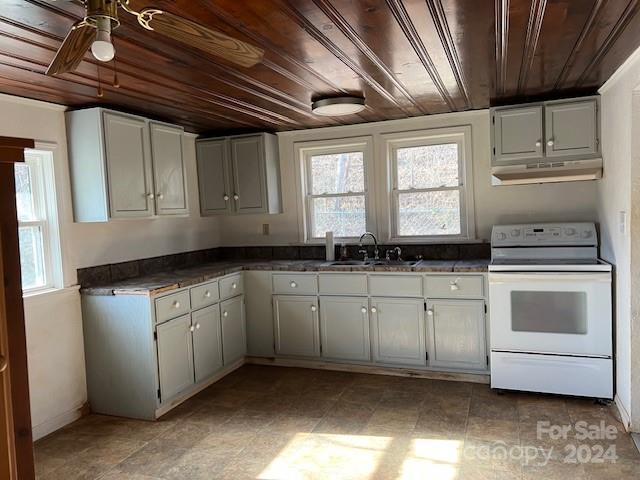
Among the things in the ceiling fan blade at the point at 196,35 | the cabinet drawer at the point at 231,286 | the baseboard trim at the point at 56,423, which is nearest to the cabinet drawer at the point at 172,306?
the cabinet drawer at the point at 231,286

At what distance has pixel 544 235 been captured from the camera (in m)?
3.73

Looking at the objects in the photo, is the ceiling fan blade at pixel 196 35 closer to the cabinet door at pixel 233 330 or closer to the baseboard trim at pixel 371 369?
the cabinet door at pixel 233 330

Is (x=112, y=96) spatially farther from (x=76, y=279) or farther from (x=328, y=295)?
(x=328, y=295)

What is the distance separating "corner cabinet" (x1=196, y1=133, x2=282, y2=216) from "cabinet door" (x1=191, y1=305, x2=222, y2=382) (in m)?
1.04

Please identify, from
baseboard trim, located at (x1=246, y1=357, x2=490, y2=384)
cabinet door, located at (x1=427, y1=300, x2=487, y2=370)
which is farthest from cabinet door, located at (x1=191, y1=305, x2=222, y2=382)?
cabinet door, located at (x1=427, y1=300, x2=487, y2=370)

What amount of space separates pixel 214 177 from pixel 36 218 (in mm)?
1685

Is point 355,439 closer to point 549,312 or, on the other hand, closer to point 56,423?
point 549,312

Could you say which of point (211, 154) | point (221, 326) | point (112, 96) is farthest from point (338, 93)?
point (221, 326)

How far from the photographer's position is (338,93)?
326 centimetres

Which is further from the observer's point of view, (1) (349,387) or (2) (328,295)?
(2) (328,295)

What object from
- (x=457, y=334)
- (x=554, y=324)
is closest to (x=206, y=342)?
(x=457, y=334)

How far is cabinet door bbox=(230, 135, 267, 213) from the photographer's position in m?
4.45

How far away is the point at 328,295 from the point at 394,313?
0.57m

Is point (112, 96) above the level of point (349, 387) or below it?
above
